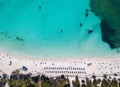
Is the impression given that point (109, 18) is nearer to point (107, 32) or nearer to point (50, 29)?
point (107, 32)

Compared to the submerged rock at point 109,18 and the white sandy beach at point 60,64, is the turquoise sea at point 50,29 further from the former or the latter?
the submerged rock at point 109,18

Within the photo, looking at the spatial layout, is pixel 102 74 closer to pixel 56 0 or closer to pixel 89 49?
pixel 89 49

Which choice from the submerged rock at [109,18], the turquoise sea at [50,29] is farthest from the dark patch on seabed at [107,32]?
the turquoise sea at [50,29]

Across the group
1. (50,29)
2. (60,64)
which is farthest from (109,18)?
(60,64)

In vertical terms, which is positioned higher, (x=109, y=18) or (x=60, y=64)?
(x=109, y=18)

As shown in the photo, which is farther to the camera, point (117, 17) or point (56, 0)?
point (56, 0)

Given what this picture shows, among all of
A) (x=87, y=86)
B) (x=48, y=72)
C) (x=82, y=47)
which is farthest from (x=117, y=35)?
(x=48, y=72)

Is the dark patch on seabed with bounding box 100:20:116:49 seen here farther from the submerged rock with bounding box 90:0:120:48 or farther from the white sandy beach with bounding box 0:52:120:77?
the white sandy beach with bounding box 0:52:120:77

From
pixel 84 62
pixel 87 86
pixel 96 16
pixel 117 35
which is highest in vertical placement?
pixel 96 16
